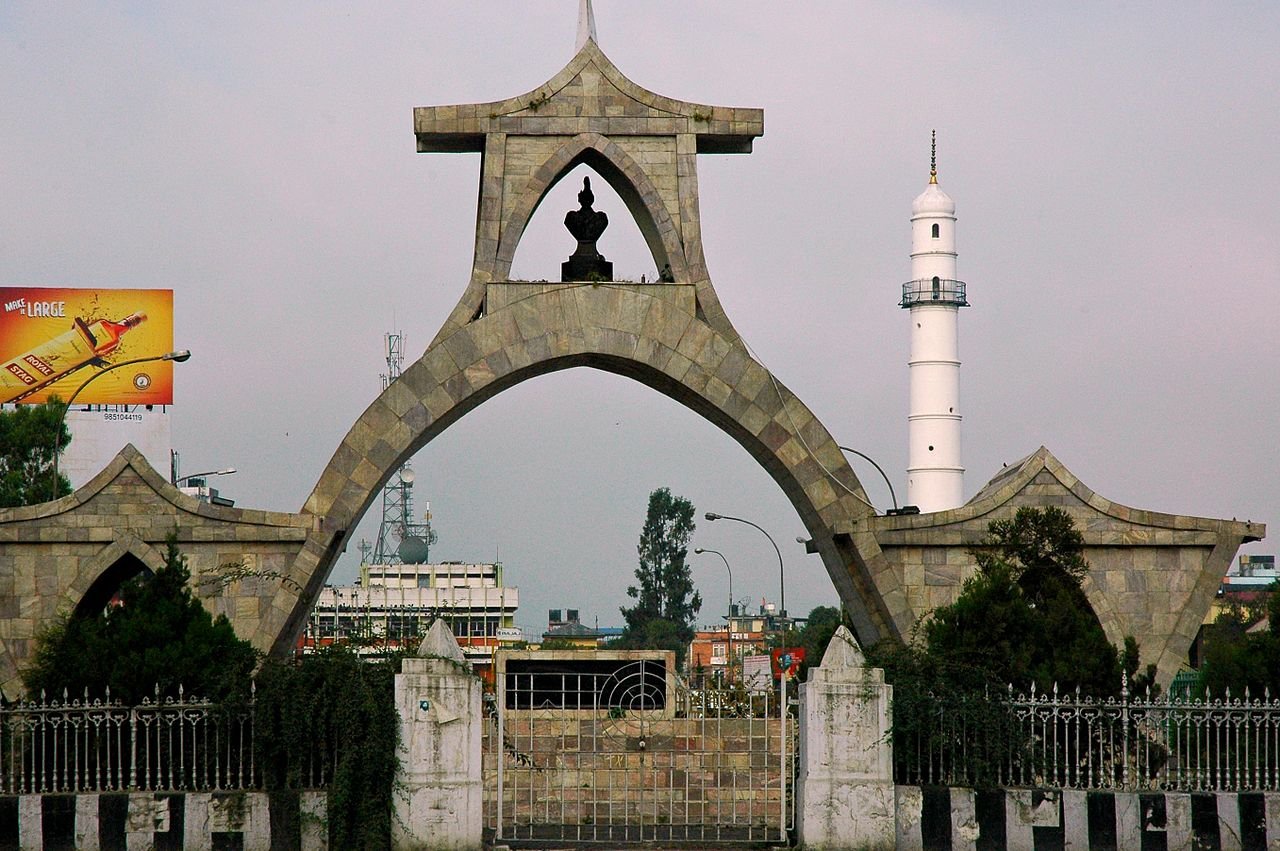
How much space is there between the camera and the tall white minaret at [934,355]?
238ft

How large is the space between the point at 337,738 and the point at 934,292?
2273 inches

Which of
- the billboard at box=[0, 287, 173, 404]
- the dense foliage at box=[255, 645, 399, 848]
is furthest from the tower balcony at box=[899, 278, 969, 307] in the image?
the dense foliage at box=[255, 645, 399, 848]

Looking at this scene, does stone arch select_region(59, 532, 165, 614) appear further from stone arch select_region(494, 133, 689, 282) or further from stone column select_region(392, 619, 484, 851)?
stone column select_region(392, 619, 484, 851)

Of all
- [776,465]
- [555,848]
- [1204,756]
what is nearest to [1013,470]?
[776,465]

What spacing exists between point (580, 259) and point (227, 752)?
9.93 meters

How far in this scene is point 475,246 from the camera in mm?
25438

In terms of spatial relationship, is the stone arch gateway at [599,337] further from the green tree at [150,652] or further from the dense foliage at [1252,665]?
the dense foliage at [1252,665]

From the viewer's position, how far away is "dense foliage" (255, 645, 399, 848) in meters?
18.3

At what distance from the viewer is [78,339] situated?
5222 cm

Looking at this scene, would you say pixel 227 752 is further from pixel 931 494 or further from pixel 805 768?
pixel 931 494

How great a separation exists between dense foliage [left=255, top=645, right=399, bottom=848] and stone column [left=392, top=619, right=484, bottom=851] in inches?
6.4

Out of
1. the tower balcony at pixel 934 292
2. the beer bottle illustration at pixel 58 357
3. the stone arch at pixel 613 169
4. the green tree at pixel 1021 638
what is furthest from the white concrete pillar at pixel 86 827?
the tower balcony at pixel 934 292

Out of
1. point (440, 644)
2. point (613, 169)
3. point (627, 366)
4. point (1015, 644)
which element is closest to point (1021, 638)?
point (1015, 644)

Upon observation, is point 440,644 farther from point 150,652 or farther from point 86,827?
point 86,827
